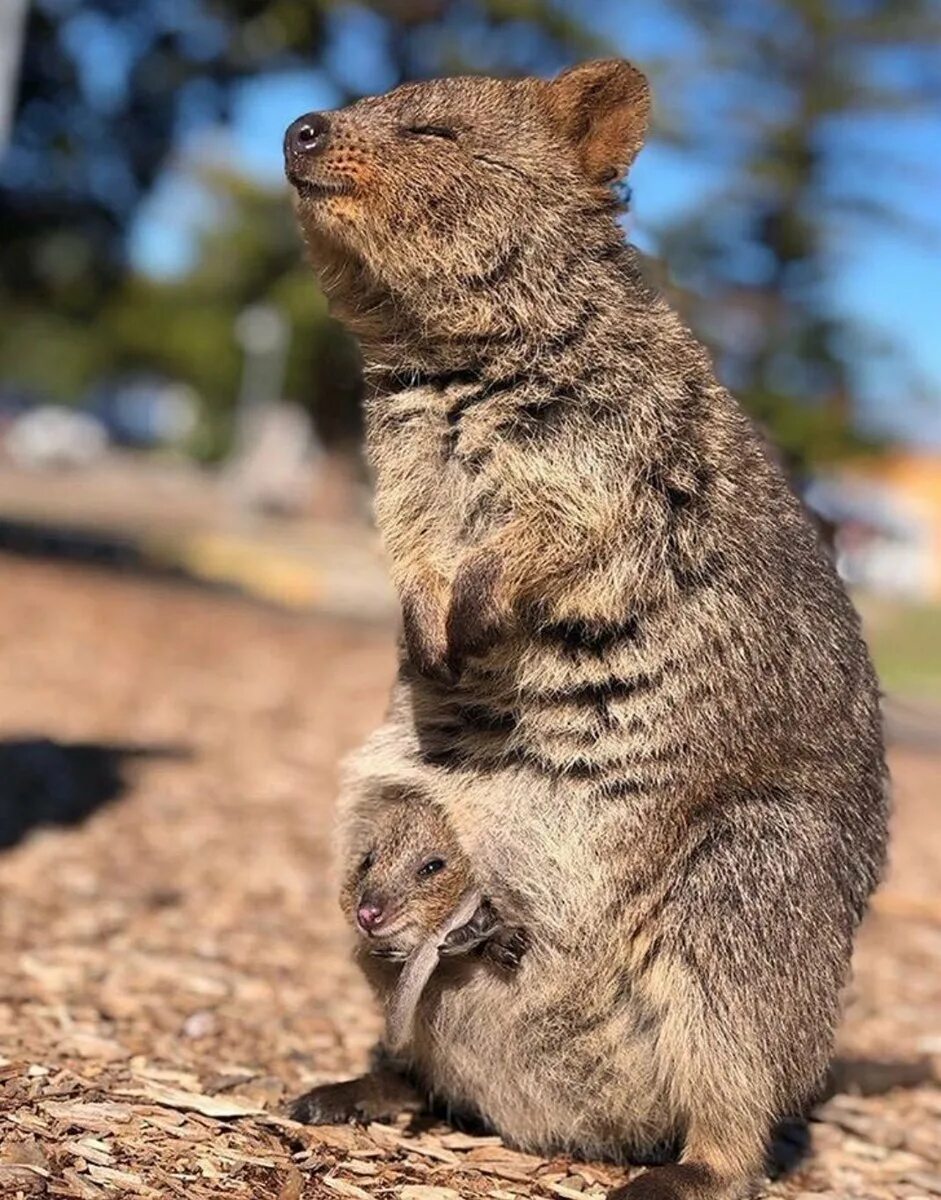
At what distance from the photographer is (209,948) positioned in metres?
5.70

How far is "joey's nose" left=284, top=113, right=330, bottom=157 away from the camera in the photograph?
3.63m

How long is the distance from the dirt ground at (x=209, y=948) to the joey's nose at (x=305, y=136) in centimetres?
216

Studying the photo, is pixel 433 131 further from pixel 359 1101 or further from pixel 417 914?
pixel 359 1101

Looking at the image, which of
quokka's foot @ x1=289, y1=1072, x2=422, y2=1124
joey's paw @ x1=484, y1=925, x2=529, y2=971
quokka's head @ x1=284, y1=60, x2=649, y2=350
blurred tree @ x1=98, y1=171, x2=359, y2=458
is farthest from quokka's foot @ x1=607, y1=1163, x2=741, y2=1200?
blurred tree @ x1=98, y1=171, x2=359, y2=458

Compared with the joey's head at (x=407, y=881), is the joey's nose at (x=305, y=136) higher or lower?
higher

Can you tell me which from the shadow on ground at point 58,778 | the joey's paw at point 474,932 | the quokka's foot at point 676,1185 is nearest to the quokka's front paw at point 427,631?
the joey's paw at point 474,932

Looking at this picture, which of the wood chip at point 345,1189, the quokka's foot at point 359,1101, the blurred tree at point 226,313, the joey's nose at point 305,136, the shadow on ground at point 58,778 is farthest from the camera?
the blurred tree at point 226,313

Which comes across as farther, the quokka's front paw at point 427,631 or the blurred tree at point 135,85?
the blurred tree at point 135,85

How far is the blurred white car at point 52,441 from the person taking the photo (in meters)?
45.3

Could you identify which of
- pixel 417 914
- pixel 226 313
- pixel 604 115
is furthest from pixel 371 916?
pixel 226 313

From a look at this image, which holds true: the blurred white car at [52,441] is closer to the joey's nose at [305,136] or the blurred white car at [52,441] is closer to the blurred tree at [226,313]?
the blurred tree at [226,313]

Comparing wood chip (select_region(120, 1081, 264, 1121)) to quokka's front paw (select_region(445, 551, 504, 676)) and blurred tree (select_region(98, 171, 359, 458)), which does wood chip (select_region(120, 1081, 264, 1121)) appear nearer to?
quokka's front paw (select_region(445, 551, 504, 676))

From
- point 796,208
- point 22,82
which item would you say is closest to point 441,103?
point 22,82

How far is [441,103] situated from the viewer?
3.94 m
